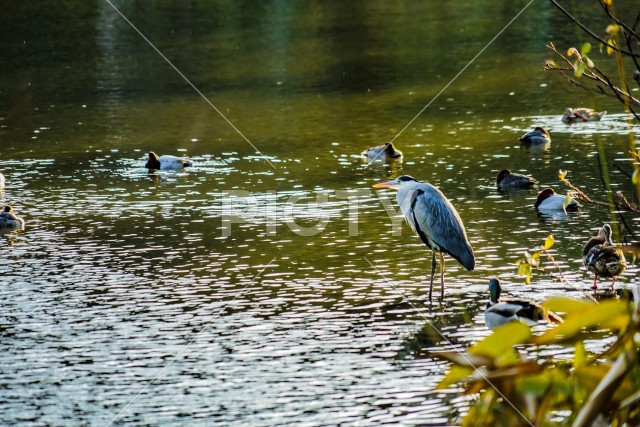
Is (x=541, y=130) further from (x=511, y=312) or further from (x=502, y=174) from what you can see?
(x=511, y=312)

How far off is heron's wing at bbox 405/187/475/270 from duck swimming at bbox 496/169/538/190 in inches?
154

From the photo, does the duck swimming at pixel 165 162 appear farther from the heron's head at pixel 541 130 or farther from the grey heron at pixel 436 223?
the grey heron at pixel 436 223

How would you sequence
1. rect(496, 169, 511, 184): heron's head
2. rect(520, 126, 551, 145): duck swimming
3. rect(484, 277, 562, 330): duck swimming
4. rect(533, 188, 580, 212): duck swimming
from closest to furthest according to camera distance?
1. rect(484, 277, 562, 330): duck swimming
2. rect(533, 188, 580, 212): duck swimming
3. rect(496, 169, 511, 184): heron's head
4. rect(520, 126, 551, 145): duck swimming

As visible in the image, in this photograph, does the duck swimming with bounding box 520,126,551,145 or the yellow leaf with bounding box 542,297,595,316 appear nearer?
the yellow leaf with bounding box 542,297,595,316

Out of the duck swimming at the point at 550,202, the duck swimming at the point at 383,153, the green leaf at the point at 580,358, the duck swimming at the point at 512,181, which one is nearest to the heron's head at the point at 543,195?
the duck swimming at the point at 550,202

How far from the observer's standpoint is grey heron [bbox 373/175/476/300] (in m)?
11.3

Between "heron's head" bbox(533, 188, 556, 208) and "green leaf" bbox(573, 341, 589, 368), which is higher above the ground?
"green leaf" bbox(573, 341, 589, 368)

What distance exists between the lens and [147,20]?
41406 millimetres

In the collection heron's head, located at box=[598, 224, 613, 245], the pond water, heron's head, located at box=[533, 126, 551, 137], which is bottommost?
the pond water

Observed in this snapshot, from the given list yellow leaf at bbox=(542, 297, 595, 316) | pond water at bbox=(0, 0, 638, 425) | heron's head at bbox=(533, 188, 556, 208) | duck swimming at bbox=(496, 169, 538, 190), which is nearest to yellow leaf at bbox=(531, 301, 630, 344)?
yellow leaf at bbox=(542, 297, 595, 316)

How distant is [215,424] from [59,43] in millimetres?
31056

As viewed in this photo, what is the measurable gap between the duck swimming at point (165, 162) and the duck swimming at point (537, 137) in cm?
610

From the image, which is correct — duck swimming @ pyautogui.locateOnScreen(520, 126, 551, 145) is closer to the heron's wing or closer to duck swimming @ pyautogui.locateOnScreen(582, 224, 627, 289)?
the heron's wing

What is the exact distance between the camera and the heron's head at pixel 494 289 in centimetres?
992
